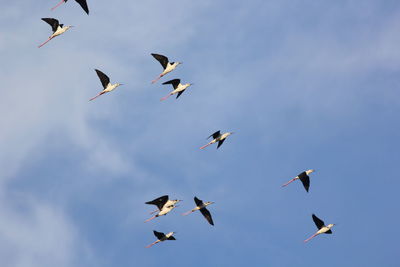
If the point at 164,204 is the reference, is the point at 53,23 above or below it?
above

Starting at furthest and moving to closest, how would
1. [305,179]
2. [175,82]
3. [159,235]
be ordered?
[175,82], [305,179], [159,235]

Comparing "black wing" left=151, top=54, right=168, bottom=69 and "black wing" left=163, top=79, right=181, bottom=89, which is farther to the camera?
"black wing" left=163, top=79, right=181, bottom=89

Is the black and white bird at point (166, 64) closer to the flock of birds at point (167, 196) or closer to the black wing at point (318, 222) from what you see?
the flock of birds at point (167, 196)

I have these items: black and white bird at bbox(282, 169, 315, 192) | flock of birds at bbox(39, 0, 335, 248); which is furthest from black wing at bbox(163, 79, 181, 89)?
black and white bird at bbox(282, 169, 315, 192)

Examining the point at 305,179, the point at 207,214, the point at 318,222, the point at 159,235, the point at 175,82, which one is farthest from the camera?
the point at 175,82

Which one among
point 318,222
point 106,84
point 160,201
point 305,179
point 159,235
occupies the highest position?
point 106,84

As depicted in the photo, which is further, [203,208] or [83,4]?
[203,208]

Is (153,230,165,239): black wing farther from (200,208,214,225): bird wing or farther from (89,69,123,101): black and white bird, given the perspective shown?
(89,69,123,101): black and white bird

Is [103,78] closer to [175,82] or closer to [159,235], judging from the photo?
[175,82]

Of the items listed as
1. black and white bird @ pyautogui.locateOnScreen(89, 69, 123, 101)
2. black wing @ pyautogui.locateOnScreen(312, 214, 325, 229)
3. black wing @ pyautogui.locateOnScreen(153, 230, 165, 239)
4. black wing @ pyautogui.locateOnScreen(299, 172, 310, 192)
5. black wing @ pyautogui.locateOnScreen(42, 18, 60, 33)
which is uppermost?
black wing @ pyautogui.locateOnScreen(42, 18, 60, 33)

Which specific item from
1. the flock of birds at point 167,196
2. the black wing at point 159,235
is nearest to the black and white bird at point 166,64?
the flock of birds at point 167,196


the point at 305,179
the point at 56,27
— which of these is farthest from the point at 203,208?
the point at 56,27

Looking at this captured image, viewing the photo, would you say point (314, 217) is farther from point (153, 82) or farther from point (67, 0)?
point (67, 0)

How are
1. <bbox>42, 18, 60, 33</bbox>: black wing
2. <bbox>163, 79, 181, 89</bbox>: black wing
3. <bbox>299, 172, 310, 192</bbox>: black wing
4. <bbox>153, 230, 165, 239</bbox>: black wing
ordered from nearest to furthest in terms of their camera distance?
1. <bbox>42, 18, 60, 33</bbox>: black wing
2. <bbox>153, 230, 165, 239</bbox>: black wing
3. <bbox>299, 172, 310, 192</bbox>: black wing
4. <bbox>163, 79, 181, 89</bbox>: black wing
